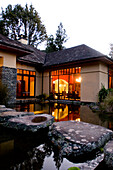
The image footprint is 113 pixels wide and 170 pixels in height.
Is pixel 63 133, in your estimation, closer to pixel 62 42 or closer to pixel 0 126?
pixel 0 126

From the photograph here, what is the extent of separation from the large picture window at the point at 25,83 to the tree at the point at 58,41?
17834 millimetres

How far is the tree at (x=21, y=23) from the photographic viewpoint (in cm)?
2405

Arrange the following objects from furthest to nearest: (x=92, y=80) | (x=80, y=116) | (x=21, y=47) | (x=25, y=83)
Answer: (x=25, y=83)
(x=92, y=80)
(x=21, y=47)
(x=80, y=116)

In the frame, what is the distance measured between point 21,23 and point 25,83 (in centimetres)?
1756

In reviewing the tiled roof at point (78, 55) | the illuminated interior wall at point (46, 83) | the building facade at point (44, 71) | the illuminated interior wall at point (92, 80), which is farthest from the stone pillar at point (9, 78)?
the illuminated interior wall at point (92, 80)

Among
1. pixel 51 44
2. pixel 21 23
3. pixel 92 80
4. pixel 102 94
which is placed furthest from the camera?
pixel 51 44

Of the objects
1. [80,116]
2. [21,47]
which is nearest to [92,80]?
[80,116]

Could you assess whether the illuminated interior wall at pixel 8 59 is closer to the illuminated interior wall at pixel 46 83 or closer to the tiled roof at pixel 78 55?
the tiled roof at pixel 78 55

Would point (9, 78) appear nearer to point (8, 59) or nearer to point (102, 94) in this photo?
point (8, 59)

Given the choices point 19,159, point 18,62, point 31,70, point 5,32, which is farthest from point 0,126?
point 5,32

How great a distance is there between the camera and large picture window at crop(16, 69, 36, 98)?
464 inches

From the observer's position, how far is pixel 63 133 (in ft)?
8.50

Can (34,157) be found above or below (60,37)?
below

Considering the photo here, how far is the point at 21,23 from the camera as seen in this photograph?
81.5 ft
